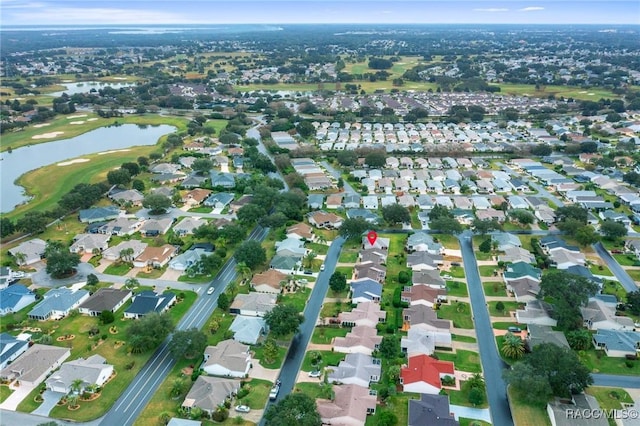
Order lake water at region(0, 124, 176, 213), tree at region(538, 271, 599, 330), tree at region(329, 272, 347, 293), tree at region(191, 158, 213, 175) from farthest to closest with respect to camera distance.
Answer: tree at region(191, 158, 213, 175) → lake water at region(0, 124, 176, 213) → tree at region(329, 272, 347, 293) → tree at region(538, 271, 599, 330)

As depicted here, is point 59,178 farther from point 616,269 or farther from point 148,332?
point 616,269

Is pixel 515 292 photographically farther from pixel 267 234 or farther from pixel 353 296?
pixel 267 234

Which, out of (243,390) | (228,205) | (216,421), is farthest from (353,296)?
(228,205)

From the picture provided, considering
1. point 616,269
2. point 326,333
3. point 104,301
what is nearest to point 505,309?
point 616,269

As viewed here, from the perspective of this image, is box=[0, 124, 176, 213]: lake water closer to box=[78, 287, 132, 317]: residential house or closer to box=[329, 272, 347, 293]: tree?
box=[78, 287, 132, 317]: residential house

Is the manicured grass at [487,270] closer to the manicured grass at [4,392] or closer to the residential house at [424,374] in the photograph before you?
the residential house at [424,374]

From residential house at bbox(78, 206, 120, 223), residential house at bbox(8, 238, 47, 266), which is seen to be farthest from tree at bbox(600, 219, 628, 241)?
residential house at bbox(8, 238, 47, 266)
